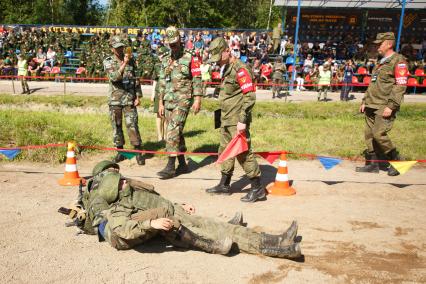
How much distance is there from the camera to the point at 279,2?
24.5m

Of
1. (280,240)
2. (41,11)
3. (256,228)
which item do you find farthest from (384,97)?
(41,11)

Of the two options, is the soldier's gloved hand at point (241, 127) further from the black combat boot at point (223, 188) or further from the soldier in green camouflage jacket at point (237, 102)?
the black combat boot at point (223, 188)

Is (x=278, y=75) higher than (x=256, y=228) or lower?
higher

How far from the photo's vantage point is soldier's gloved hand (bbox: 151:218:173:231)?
4.26 m

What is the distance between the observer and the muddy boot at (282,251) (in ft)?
14.9

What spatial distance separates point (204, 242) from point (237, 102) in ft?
8.45

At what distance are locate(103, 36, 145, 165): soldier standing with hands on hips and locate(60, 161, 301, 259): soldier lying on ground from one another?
3348mm

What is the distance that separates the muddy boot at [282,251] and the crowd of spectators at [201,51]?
17.5 m

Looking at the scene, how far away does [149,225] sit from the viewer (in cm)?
433

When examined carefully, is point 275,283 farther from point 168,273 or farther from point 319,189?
point 319,189

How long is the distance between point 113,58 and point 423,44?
22592 mm

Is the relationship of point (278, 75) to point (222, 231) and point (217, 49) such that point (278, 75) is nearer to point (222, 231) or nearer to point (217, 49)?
point (217, 49)

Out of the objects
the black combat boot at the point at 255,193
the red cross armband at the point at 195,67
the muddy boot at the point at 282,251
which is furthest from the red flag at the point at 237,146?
the muddy boot at the point at 282,251

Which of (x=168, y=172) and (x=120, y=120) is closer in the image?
(x=168, y=172)
